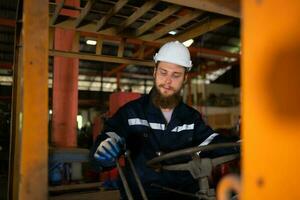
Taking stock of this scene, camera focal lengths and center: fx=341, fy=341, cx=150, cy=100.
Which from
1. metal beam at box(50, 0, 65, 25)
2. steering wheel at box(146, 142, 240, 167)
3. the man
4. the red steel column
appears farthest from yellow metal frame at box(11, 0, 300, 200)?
the red steel column

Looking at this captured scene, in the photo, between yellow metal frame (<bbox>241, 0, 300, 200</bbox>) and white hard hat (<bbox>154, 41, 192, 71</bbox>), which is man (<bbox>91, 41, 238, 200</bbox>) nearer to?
white hard hat (<bbox>154, 41, 192, 71</bbox>)

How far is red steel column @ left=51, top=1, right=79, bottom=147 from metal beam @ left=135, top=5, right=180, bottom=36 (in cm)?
225

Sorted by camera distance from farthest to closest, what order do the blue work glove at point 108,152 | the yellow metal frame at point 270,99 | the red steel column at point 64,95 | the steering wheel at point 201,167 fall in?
the red steel column at point 64,95
the blue work glove at point 108,152
the steering wheel at point 201,167
the yellow metal frame at point 270,99

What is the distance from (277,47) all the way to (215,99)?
589 inches

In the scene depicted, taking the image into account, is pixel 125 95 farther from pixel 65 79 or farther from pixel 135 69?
pixel 135 69

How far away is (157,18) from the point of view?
3.03m

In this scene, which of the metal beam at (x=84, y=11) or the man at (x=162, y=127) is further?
the metal beam at (x=84, y=11)

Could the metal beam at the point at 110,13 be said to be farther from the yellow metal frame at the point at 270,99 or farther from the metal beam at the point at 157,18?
the yellow metal frame at the point at 270,99

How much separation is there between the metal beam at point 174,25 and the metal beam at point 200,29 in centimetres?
11

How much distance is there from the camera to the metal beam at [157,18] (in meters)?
2.81

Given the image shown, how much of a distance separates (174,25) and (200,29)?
24 cm

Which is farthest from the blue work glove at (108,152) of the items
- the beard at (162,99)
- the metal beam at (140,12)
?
the metal beam at (140,12)

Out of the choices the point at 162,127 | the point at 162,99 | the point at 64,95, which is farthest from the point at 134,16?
the point at 64,95

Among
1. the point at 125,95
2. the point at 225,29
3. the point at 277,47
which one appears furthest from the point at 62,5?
the point at 225,29
